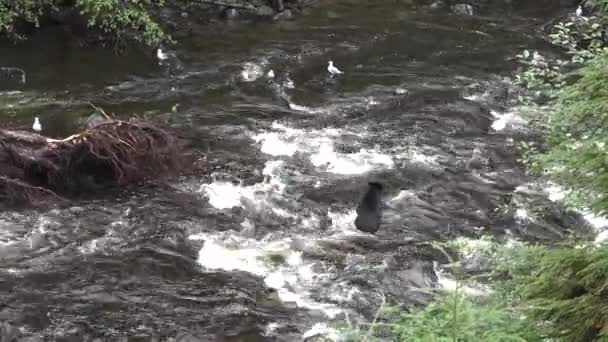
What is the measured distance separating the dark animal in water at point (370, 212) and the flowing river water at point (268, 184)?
15 centimetres

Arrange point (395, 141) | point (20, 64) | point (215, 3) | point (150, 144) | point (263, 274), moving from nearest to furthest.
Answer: point (263, 274) → point (150, 144) → point (395, 141) → point (20, 64) → point (215, 3)

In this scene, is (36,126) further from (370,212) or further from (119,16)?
(370,212)

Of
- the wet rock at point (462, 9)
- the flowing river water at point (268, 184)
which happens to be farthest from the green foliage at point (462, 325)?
the wet rock at point (462, 9)

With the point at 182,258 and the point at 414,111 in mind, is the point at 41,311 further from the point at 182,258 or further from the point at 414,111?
the point at 414,111

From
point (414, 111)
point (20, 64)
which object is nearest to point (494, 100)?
point (414, 111)

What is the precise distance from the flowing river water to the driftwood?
393 millimetres

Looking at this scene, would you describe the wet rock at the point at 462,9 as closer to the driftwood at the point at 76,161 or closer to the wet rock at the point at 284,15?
the wet rock at the point at 284,15

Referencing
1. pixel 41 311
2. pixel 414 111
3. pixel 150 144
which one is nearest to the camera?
pixel 41 311

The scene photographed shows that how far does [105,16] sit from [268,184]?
6.73 m

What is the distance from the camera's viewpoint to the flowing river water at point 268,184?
917cm

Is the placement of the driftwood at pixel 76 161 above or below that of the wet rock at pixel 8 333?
above

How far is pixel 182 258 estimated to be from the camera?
397 inches

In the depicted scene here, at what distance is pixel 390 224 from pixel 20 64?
9790 mm

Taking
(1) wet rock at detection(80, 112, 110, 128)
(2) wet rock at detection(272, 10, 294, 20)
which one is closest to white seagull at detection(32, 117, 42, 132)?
(1) wet rock at detection(80, 112, 110, 128)
